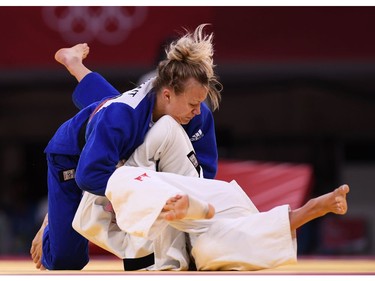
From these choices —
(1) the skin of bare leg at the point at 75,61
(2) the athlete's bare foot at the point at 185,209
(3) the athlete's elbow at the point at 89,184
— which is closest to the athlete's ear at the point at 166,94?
(3) the athlete's elbow at the point at 89,184

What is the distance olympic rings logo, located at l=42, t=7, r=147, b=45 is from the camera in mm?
6207

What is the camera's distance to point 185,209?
2783mm

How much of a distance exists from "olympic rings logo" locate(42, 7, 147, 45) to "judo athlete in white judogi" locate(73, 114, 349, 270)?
10.3 feet

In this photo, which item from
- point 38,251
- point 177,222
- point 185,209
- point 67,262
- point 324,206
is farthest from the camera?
point 38,251

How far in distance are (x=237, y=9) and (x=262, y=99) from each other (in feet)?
2.86

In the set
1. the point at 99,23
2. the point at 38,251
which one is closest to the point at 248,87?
the point at 99,23

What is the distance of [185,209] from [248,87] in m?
4.02

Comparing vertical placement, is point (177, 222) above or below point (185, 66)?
below

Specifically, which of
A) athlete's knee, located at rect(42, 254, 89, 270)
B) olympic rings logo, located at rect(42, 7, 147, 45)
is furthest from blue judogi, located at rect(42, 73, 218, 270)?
olympic rings logo, located at rect(42, 7, 147, 45)

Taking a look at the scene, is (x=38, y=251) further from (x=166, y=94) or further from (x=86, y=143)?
(x=166, y=94)

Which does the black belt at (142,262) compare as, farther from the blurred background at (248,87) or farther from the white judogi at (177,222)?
the blurred background at (248,87)

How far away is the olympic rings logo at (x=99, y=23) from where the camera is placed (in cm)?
621

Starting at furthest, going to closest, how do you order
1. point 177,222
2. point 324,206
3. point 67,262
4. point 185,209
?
point 67,262
point 177,222
point 324,206
point 185,209

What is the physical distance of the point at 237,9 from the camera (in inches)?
246
